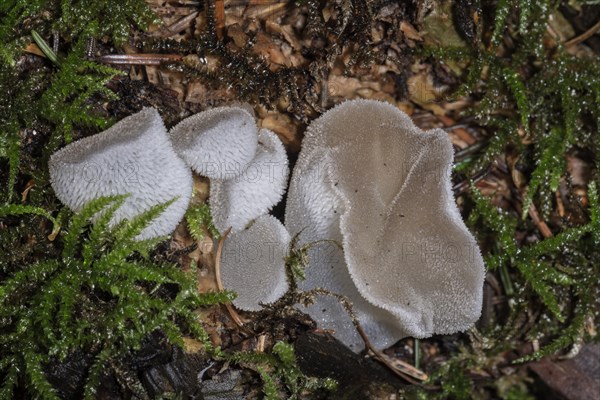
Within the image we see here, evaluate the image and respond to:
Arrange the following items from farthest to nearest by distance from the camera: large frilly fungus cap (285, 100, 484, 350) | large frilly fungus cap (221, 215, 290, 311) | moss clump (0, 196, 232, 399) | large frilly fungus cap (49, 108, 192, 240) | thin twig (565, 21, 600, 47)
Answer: thin twig (565, 21, 600, 47)
large frilly fungus cap (221, 215, 290, 311)
large frilly fungus cap (285, 100, 484, 350)
moss clump (0, 196, 232, 399)
large frilly fungus cap (49, 108, 192, 240)

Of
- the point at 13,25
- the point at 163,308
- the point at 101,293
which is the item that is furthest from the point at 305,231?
the point at 13,25

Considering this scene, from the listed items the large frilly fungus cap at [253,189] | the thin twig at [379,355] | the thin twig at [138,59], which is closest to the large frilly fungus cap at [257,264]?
the large frilly fungus cap at [253,189]

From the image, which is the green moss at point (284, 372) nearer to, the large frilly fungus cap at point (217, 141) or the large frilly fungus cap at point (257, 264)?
the large frilly fungus cap at point (257, 264)

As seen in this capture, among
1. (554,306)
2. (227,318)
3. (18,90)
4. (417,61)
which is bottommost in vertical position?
(554,306)

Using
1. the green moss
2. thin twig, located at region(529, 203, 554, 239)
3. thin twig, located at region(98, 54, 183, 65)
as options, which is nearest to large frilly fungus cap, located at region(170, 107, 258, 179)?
thin twig, located at region(98, 54, 183, 65)

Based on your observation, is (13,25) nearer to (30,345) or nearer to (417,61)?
(30,345)

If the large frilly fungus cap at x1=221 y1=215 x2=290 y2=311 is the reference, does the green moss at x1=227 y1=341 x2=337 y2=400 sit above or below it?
below

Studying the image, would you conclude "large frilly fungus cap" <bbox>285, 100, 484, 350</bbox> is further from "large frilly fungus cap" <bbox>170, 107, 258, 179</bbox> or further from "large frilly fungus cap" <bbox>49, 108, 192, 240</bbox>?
"large frilly fungus cap" <bbox>49, 108, 192, 240</bbox>
